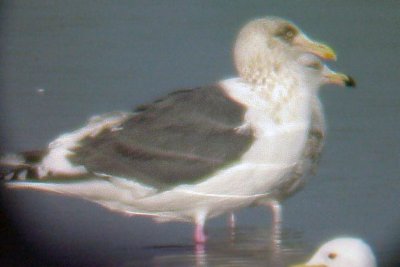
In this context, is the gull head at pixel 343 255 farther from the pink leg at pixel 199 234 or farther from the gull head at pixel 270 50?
the gull head at pixel 270 50

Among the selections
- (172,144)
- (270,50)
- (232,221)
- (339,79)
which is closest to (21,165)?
(172,144)

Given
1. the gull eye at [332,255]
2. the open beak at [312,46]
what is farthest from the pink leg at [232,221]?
the gull eye at [332,255]

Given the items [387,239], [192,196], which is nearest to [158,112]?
[192,196]

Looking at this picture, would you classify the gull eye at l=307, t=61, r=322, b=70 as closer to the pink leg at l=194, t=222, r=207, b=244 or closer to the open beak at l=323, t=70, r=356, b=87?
the open beak at l=323, t=70, r=356, b=87

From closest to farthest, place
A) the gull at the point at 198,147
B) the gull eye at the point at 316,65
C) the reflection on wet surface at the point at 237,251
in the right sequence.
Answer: the reflection on wet surface at the point at 237,251
the gull at the point at 198,147
the gull eye at the point at 316,65

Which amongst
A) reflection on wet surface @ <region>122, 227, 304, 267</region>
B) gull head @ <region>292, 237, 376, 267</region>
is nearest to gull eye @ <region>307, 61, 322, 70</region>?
reflection on wet surface @ <region>122, 227, 304, 267</region>

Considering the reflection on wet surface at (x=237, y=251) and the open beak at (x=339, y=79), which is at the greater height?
the open beak at (x=339, y=79)

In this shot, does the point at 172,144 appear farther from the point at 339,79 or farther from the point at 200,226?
the point at 339,79

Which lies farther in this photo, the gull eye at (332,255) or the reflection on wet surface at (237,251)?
the reflection on wet surface at (237,251)
